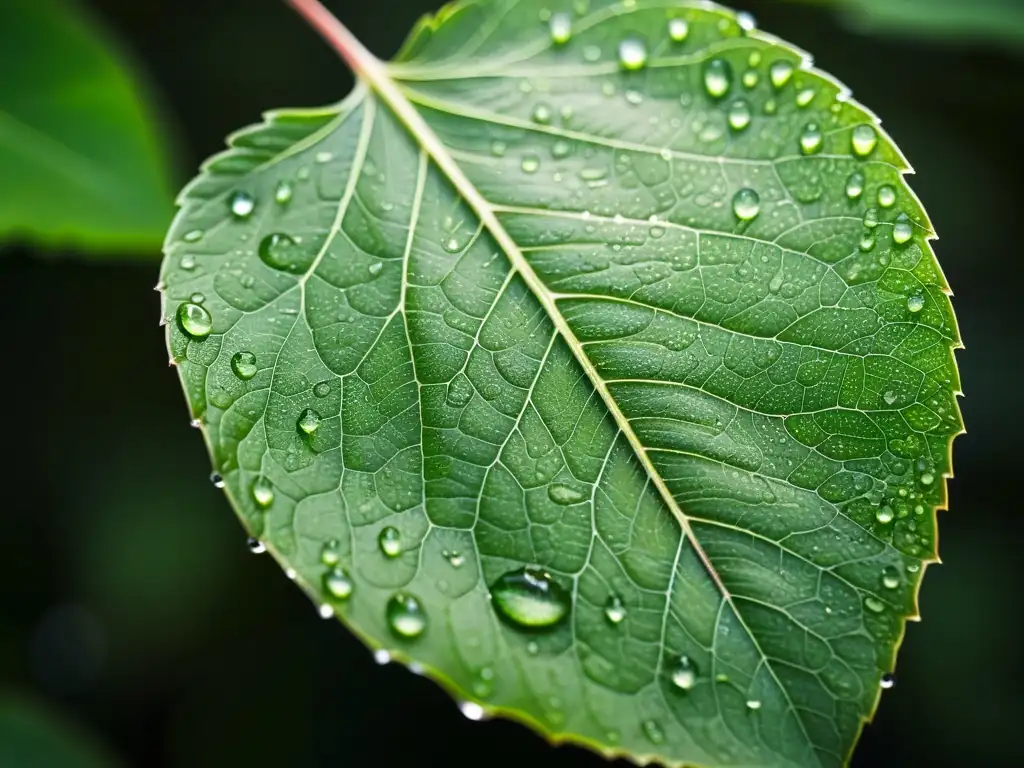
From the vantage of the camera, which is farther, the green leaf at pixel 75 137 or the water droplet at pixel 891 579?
the green leaf at pixel 75 137

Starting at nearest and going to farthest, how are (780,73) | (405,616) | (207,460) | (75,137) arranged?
(405,616), (780,73), (75,137), (207,460)

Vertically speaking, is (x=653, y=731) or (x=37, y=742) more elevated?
(x=653, y=731)

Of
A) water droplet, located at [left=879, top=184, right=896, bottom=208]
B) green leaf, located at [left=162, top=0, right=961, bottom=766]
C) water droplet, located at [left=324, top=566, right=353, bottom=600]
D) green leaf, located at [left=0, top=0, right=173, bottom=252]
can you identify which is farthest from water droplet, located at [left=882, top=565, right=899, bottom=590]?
green leaf, located at [left=0, top=0, right=173, bottom=252]

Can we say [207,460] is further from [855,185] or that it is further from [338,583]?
[855,185]

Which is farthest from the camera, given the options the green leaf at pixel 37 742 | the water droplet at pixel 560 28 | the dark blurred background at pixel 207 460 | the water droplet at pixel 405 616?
the dark blurred background at pixel 207 460

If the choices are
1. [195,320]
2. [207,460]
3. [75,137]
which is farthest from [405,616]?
[207,460]

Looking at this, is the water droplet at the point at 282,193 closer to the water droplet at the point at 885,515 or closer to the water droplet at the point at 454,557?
the water droplet at the point at 454,557

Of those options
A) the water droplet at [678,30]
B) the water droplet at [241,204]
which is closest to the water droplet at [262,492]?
the water droplet at [241,204]

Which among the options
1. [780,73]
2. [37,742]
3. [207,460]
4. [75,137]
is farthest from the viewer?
[207,460]
